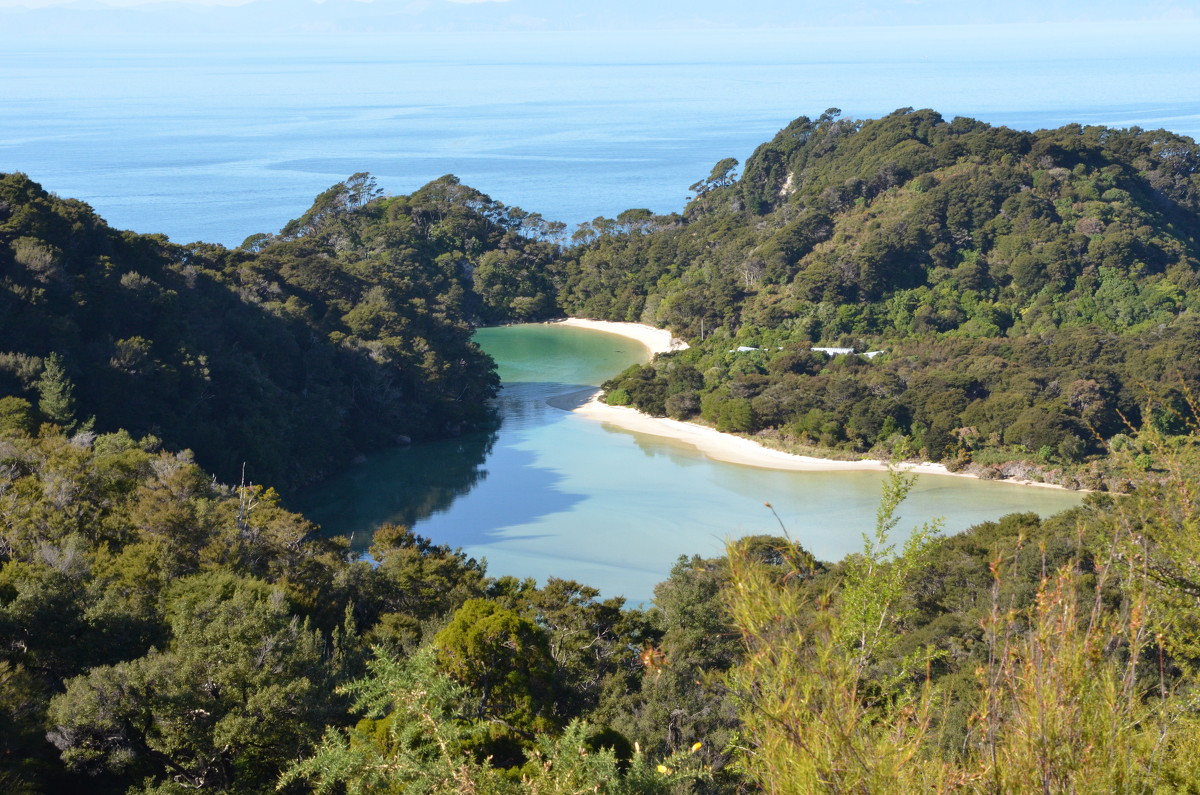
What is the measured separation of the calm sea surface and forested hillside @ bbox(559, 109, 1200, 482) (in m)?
2.52

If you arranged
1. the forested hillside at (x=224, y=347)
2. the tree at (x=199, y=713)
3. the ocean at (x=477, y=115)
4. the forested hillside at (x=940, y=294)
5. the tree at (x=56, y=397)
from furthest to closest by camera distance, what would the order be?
1. the ocean at (x=477, y=115)
2. the forested hillside at (x=940, y=294)
3. the forested hillside at (x=224, y=347)
4. the tree at (x=56, y=397)
5. the tree at (x=199, y=713)

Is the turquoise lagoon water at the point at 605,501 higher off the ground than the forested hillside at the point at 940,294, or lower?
lower

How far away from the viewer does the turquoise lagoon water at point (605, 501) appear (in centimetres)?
1795

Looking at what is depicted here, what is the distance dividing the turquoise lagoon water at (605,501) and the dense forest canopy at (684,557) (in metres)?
1.43

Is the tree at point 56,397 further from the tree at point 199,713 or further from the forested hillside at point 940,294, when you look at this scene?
the forested hillside at point 940,294

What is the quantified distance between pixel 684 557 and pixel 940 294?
2035cm

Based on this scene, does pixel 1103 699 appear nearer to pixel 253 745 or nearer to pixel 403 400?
pixel 253 745

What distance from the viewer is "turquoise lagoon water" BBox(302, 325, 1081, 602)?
1795cm

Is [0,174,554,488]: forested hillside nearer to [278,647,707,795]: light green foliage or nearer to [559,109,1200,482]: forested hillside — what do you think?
[559,109,1200,482]: forested hillside

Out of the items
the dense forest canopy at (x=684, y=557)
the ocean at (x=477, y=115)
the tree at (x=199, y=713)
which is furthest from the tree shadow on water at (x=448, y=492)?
the ocean at (x=477, y=115)

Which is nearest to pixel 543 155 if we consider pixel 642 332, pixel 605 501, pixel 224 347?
pixel 642 332

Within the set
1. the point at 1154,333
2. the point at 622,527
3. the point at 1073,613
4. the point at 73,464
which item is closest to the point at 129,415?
the point at 73,464

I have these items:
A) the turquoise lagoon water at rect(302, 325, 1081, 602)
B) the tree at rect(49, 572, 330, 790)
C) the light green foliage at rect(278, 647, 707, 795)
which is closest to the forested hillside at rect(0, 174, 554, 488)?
the turquoise lagoon water at rect(302, 325, 1081, 602)

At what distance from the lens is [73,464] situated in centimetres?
1219
